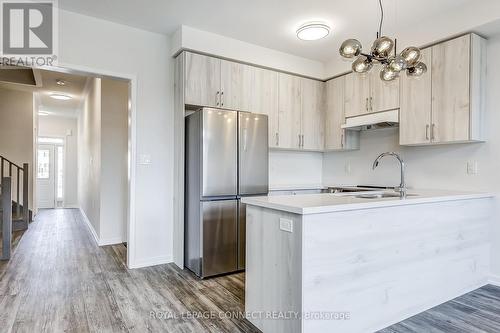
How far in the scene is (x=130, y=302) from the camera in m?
2.54

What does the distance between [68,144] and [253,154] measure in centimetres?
799

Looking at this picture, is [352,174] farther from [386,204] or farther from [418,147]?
[386,204]

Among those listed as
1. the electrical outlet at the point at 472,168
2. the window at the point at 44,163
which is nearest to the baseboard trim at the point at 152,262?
the electrical outlet at the point at 472,168

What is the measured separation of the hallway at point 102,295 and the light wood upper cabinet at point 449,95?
2.56 m

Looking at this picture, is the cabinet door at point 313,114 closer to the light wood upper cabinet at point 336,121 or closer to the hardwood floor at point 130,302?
the light wood upper cabinet at point 336,121

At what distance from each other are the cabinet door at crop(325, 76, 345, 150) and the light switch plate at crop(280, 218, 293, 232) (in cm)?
274

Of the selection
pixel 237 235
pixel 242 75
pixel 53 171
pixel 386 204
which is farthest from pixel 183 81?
pixel 53 171

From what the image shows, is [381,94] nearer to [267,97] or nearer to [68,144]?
[267,97]

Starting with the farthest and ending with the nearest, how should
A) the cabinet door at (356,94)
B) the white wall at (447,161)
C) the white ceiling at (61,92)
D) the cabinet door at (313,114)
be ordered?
the white ceiling at (61,92) < the cabinet door at (313,114) < the cabinet door at (356,94) < the white wall at (447,161)

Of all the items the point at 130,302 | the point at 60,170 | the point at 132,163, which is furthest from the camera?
the point at 60,170

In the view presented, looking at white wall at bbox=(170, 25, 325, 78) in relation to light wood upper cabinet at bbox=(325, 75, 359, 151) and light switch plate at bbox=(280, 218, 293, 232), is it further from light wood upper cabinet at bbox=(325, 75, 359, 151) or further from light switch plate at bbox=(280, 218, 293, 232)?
light switch plate at bbox=(280, 218, 293, 232)

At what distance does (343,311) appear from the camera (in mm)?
1854

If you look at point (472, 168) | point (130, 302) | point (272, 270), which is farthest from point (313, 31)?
point (130, 302)

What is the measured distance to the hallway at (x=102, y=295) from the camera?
85.5 inches
